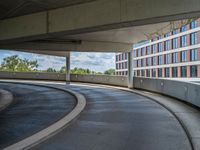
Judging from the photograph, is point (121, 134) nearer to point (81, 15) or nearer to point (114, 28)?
point (114, 28)

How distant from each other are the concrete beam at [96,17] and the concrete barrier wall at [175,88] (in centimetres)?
383

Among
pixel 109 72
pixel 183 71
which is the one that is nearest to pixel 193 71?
pixel 183 71

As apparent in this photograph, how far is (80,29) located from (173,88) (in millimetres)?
7345

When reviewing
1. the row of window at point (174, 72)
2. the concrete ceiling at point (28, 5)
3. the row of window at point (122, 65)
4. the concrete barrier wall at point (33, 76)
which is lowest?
the concrete barrier wall at point (33, 76)

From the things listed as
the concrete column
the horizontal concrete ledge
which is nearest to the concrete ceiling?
the concrete column

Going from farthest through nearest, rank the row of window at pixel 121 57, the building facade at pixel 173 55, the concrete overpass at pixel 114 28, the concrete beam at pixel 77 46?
1. the row of window at pixel 121 57
2. the building facade at pixel 173 55
3. the concrete beam at pixel 77 46
4. the concrete overpass at pixel 114 28

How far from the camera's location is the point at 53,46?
2373cm

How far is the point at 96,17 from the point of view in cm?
1042

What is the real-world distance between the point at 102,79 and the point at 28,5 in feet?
68.4

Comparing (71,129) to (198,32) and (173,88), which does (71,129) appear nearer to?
(173,88)

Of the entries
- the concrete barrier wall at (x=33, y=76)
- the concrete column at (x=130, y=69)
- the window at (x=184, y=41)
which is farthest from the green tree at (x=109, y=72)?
the concrete column at (x=130, y=69)

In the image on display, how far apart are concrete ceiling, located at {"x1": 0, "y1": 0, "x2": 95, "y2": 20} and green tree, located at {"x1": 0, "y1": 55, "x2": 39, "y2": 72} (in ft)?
226

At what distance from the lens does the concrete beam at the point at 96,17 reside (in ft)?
29.7

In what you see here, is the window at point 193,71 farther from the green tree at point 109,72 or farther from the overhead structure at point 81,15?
the green tree at point 109,72
